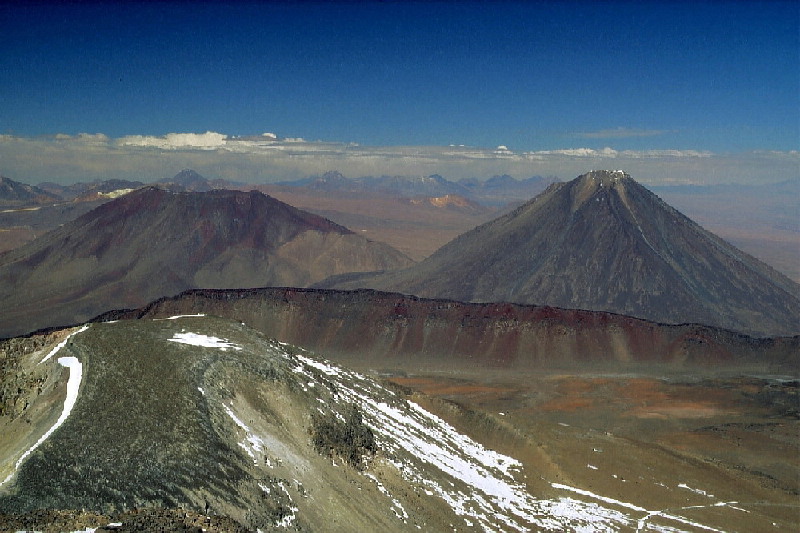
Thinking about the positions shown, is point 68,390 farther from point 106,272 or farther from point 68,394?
point 106,272

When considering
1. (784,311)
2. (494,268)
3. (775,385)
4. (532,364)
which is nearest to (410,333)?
(532,364)

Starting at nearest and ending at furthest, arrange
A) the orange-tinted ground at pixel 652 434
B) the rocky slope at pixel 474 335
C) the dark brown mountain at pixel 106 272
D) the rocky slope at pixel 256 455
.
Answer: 1. the rocky slope at pixel 256 455
2. the orange-tinted ground at pixel 652 434
3. the rocky slope at pixel 474 335
4. the dark brown mountain at pixel 106 272

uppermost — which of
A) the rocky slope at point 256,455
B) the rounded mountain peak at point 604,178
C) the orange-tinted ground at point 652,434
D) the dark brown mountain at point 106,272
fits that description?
the rounded mountain peak at point 604,178

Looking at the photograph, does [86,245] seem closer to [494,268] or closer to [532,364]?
[494,268]

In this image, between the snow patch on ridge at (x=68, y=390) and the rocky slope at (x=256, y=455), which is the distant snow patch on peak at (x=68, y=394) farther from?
the rocky slope at (x=256, y=455)

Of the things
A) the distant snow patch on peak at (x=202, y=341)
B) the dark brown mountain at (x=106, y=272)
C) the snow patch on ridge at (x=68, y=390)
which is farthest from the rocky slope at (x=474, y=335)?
the snow patch on ridge at (x=68, y=390)

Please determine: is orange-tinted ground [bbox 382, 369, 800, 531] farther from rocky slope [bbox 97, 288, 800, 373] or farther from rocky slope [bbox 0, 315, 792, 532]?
rocky slope [bbox 97, 288, 800, 373]
